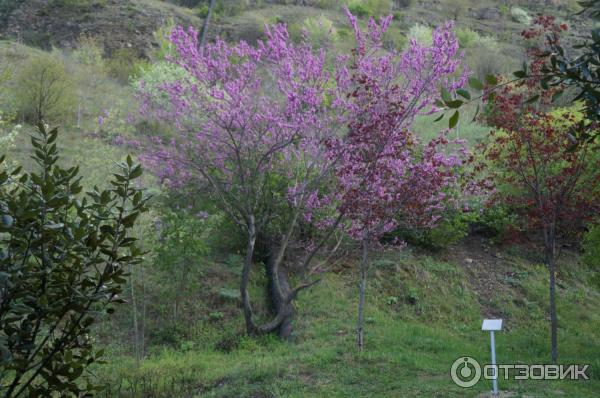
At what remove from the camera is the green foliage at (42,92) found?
17.0 meters

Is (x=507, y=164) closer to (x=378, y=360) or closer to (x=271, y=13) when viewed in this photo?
(x=378, y=360)

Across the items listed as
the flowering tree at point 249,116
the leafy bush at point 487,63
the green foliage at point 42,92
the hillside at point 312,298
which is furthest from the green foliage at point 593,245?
the leafy bush at point 487,63

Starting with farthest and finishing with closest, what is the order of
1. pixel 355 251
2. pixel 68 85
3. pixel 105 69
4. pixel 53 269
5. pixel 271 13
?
pixel 271 13
pixel 105 69
pixel 68 85
pixel 355 251
pixel 53 269

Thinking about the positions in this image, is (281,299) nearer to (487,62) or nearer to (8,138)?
(8,138)

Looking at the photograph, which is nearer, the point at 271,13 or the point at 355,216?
the point at 355,216

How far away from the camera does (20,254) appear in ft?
8.36

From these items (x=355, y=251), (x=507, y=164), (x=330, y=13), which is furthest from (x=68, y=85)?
(x=330, y=13)

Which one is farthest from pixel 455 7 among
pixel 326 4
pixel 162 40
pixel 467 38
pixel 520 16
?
pixel 162 40

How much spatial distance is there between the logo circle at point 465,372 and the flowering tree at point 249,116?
235cm

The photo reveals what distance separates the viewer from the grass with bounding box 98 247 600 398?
19.6ft

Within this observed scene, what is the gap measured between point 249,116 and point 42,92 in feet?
38.6

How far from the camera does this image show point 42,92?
17031mm

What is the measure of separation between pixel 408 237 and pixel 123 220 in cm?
1141

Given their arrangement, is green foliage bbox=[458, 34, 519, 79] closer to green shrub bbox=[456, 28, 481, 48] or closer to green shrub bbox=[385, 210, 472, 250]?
green shrub bbox=[456, 28, 481, 48]
